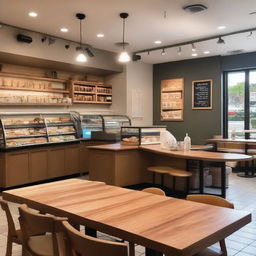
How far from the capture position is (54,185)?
2885mm

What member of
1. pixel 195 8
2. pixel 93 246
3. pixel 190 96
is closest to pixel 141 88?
pixel 190 96

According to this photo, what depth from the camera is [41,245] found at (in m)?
2.26

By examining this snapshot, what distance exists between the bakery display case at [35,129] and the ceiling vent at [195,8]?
12.6ft

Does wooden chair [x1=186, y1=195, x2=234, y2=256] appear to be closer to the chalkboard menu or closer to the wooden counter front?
the wooden counter front

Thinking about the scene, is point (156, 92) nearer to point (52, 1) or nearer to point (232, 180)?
point (232, 180)

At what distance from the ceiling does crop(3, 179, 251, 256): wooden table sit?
3384 mm

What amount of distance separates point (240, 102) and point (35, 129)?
5.66 m

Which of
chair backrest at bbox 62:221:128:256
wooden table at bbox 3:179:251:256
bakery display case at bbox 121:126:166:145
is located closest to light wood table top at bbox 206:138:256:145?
bakery display case at bbox 121:126:166:145

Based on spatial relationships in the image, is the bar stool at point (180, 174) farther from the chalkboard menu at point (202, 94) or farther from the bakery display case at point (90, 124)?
the chalkboard menu at point (202, 94)

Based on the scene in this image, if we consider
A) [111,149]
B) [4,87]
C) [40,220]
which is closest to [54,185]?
[40,220]

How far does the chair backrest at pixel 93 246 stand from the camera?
145 centimetres

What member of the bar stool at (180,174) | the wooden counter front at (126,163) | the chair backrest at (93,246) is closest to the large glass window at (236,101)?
the wooden counter front at (126,163)

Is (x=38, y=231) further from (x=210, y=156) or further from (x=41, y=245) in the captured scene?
(x=210, y=156)

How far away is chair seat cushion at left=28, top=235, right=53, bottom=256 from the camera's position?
2.14m
